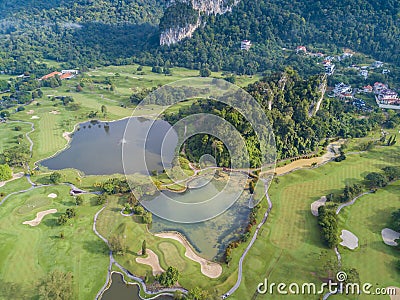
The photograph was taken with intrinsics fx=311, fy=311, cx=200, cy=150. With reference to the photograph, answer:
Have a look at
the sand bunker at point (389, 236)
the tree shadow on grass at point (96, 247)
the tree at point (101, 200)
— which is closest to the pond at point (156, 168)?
the tree at point (101, 200)

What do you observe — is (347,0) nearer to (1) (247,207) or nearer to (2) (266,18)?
(2) (266,18)

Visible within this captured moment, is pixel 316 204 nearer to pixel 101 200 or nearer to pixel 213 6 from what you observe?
pixel 101 200

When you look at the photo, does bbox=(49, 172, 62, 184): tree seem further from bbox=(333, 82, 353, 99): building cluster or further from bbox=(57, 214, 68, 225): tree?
bbox=(333, 82, 353, 99): building cluster

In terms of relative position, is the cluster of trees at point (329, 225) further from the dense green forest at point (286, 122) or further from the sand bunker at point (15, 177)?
the sand bunker at point (15, 177)

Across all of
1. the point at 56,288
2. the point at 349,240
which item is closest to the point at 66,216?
the point at 56,288

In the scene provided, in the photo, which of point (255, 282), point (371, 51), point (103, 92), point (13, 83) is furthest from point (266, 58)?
point (255, 282)
